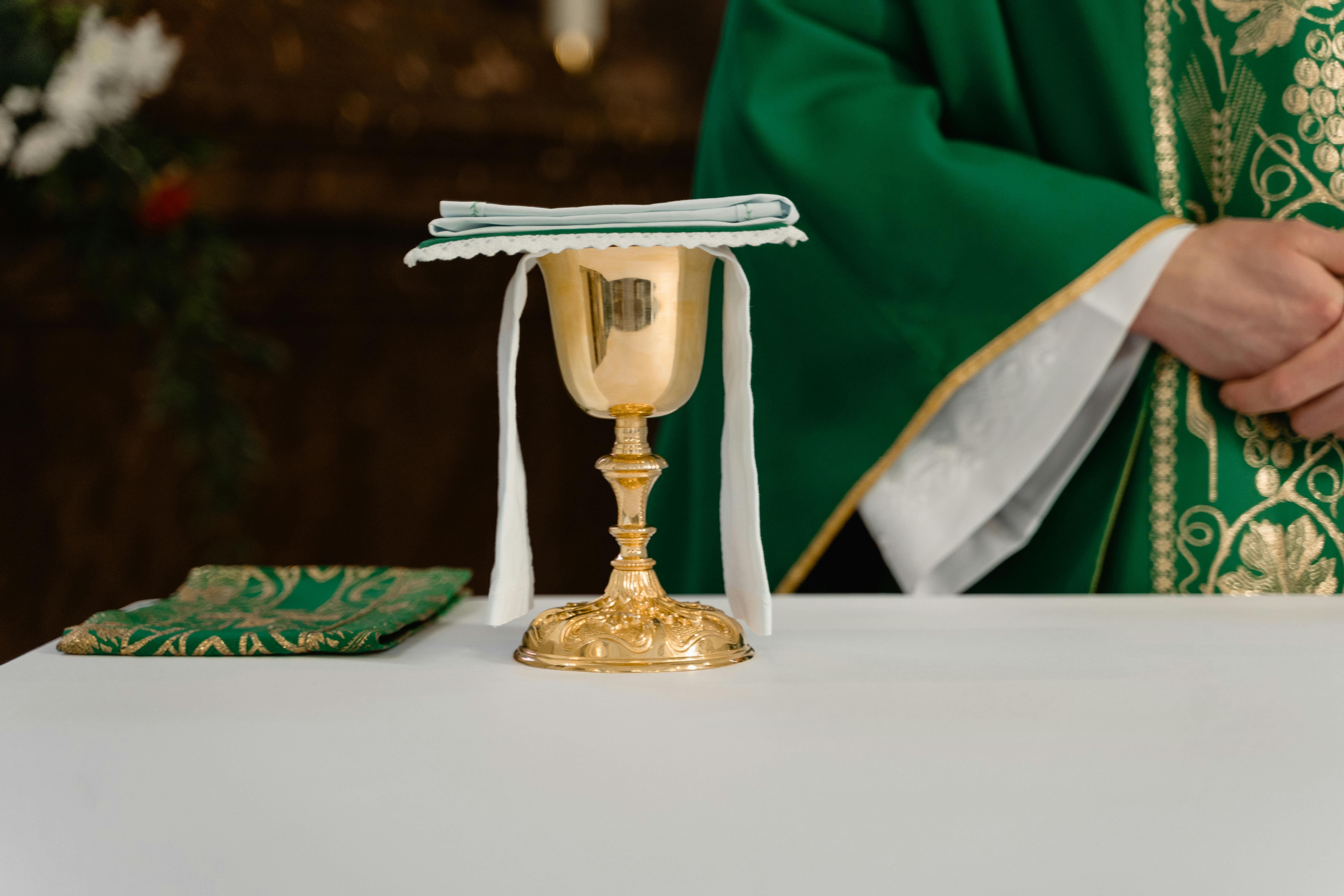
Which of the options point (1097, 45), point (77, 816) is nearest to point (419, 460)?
point (1097, 45)

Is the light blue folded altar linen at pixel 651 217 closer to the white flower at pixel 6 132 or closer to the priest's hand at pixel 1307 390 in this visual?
the priest's hand at pixel 1307 390

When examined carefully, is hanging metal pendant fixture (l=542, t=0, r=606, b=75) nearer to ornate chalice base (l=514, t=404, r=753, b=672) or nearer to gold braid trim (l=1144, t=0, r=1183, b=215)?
gold braid trim (l=1144, t=0, r=1183, b=215)

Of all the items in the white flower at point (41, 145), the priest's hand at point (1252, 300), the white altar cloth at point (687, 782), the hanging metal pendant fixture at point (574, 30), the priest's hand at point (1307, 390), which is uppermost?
the hanging metal pendant fixture at point (574, 30)

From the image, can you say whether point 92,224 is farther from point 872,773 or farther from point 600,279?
point 872,773

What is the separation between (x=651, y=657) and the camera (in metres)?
0.54

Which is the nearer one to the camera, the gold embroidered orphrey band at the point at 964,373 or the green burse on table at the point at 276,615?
the green burse on table at the point at 276,615

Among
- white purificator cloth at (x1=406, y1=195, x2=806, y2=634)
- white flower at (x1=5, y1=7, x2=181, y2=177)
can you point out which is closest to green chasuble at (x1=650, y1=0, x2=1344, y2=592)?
white purificator cloth at (x1=406, y1=195, x2=806, y2=634)

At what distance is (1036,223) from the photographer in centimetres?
79

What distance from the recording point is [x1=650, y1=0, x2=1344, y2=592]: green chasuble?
808 mm

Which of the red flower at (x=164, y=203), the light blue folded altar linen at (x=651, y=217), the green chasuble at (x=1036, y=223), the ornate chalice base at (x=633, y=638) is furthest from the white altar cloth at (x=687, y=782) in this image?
the red flower at (x=164, y=203)

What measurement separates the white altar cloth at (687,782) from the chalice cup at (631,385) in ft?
0.07

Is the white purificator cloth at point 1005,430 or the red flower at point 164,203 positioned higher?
the red flower at point 164,203

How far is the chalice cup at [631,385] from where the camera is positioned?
549mm

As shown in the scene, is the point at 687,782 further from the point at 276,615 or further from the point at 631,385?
the point at 276,615
